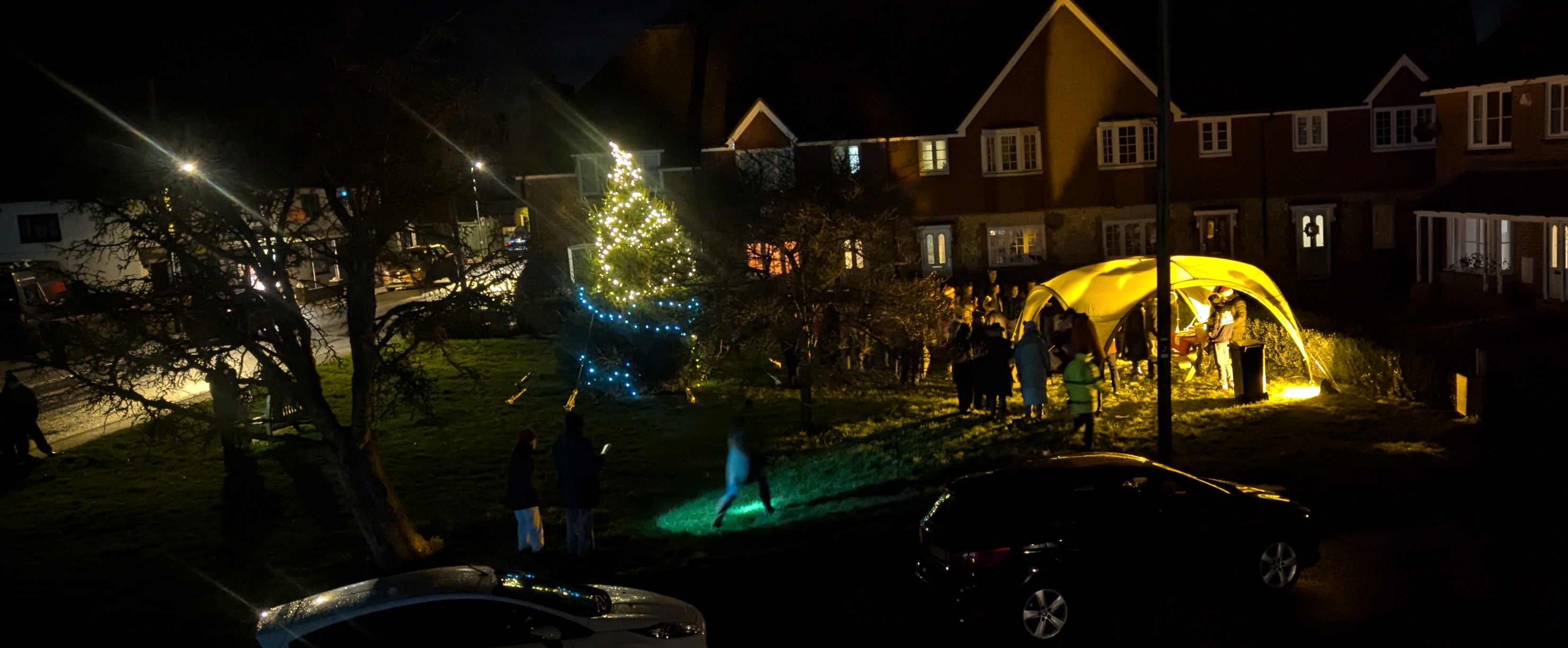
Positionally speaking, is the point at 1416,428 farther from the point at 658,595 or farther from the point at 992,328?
the point at 658,595

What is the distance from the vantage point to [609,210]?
23250mm

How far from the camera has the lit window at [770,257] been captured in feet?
56.5

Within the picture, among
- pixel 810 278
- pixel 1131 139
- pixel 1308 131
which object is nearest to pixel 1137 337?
pixel 810 278

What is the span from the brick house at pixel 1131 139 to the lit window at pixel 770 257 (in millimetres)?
15479

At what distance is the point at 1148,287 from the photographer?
1964 cm

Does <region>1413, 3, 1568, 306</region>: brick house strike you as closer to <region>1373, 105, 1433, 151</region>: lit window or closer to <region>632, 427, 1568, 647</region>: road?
<region>1373, 105, 1433, 151</region>: lit window

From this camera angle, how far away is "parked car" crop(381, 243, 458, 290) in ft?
38.6

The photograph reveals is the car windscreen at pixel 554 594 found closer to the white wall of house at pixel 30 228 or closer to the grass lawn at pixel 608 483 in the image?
the grass lawn at pixel 608 483

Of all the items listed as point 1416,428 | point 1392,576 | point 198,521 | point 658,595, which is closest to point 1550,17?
point 1416,428

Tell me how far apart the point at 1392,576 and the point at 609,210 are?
1663 cm

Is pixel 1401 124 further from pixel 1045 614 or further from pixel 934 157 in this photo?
pixel 1045 614

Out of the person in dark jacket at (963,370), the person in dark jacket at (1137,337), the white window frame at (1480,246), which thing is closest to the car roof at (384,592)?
the person in dark jacket at (963,370)

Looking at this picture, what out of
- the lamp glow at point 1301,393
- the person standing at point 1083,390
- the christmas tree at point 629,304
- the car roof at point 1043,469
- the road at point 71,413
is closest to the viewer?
the car roof at point 1043,469

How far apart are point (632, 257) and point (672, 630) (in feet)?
43.8
